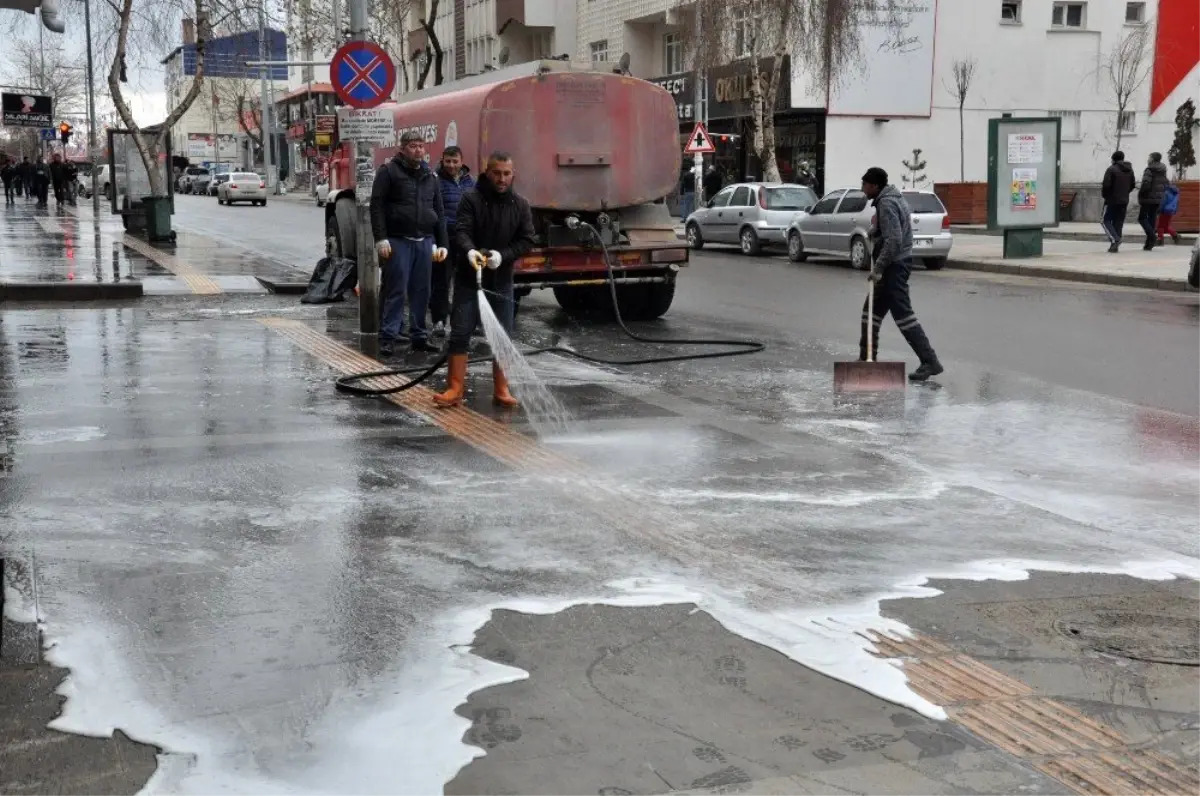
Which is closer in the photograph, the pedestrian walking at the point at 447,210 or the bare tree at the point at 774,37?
the pedestrian walking at the point at 447,210

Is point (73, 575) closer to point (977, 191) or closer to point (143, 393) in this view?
point (143, 393)

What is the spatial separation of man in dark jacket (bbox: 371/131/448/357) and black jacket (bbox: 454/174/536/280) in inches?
93.4

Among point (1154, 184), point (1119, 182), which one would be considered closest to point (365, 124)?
point (1119, 182)

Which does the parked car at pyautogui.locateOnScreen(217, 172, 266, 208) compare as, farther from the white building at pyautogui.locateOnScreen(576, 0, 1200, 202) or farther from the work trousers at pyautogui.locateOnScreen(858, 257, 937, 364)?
the work trousers at pyautogui.locateOnScreen(858, 257, 937, 364)

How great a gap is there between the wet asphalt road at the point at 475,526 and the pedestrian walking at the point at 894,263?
0.32m

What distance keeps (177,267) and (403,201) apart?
11073 millimetres

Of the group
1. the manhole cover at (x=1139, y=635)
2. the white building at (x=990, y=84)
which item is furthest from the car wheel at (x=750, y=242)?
the manhole cover at (x=1139, y=635)

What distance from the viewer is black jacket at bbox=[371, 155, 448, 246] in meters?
11.9

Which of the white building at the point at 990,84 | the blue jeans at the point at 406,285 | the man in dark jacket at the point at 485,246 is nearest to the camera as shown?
the man in dark jacket at the point at 485,246

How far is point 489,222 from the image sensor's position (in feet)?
31.4

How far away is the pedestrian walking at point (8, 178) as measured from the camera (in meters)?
54.3

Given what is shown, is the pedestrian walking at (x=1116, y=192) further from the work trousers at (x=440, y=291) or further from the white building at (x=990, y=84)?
the work trousers at (x=440, y=291)

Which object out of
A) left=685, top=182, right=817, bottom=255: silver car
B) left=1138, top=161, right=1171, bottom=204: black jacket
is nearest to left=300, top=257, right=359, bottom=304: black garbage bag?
left=685, top=182, right=817, bottom=255: silver car

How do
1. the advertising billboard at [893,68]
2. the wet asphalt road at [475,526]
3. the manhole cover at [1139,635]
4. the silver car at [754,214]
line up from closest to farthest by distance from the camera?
the wet asphalt road at [475,526] < the manhole cover at [1139,635] < the silver car at [754,214] < the advertising billboard at [893,68]
